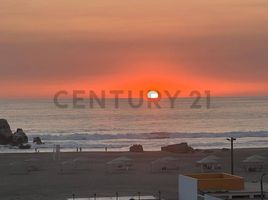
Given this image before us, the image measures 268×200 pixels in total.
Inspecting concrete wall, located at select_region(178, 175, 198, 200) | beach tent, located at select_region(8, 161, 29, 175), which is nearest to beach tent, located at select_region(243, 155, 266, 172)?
beach tent, located at select_region(8, 161, 29, 175)

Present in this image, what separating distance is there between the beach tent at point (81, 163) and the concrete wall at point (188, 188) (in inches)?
681

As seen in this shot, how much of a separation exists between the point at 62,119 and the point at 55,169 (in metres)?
103

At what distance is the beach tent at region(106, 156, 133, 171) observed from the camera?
40062mm

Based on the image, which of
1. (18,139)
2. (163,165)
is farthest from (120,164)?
(18,139)

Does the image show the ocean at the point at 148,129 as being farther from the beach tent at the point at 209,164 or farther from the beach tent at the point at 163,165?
the beach tent at the point at 209,164

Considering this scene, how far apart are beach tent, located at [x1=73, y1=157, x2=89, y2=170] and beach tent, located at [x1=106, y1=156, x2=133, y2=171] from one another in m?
1.94

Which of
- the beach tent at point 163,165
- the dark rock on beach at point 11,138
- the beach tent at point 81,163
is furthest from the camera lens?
the dark rock on beach at point 11,138

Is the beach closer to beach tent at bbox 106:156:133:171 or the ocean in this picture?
beach tent at bbox 106:156:133:171

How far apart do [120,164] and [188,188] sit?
649 inches

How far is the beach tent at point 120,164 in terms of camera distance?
40062 millimetres

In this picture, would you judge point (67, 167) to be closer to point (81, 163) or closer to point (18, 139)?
point (81, 163)

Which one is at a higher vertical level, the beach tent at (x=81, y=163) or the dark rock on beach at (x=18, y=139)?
the dark rock on beach at (x=18, y=139)

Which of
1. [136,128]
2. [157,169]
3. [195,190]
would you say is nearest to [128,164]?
[157,169]

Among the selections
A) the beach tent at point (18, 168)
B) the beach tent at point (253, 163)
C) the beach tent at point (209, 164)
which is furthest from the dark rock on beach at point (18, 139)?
the beach tent at point (253, 163)
